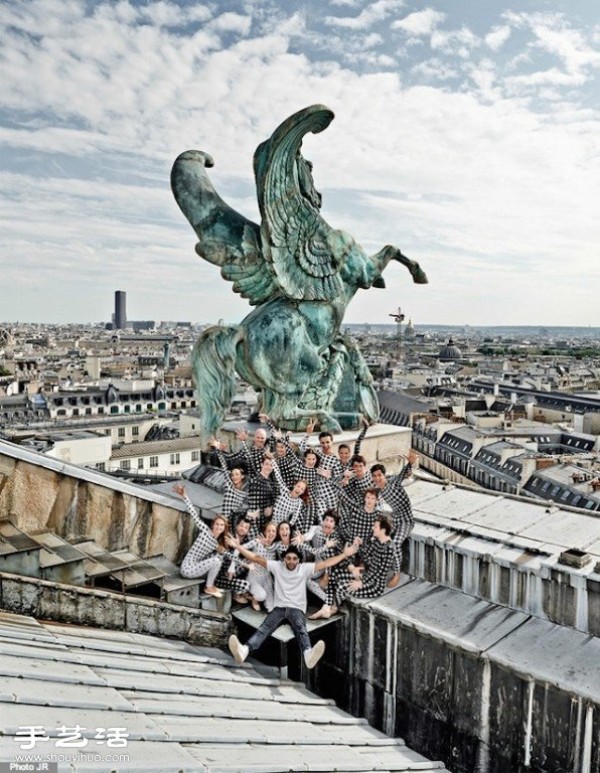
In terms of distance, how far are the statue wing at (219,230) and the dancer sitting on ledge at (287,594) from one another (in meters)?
3.77

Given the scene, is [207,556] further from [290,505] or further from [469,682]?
[469,682]

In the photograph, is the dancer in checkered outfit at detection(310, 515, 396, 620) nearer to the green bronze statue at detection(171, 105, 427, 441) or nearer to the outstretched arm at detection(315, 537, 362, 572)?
the outstretched arm at detection(315, 537, 362, 572)

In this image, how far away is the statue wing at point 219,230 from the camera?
30.1ft

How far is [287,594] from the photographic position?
6.60 m

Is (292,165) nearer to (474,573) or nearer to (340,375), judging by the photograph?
(340,375)

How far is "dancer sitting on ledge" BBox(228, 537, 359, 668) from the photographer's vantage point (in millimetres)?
6410

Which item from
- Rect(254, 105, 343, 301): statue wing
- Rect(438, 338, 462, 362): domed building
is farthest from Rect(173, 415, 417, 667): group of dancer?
Rect(438, 338, 462, 362): domed building

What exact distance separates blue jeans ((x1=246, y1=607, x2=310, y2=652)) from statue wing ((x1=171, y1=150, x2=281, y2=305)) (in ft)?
13.8

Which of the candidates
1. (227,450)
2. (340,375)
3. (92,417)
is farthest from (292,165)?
(92,417)

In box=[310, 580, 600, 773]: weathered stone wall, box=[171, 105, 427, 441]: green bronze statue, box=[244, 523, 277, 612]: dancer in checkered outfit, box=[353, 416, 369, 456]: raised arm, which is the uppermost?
box=[171, 105, 427, 441]: green bronze statue

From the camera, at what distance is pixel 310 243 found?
9.13 m

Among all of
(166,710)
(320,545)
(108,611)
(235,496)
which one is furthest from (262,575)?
(166,710)

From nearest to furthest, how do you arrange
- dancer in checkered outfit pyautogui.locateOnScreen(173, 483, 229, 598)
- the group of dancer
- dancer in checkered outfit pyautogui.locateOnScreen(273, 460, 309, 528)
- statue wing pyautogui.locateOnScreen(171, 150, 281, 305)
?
1. the group of dancer
2. dancer in checkered outfit pyautogui.locateOnScreen(173, 483, 229, 598)
3. dancer in checkered outfit pyautogui.locateOnScreen(273, 460, 309, 528)
4. statue wing pyautogui.locateOnScreen(171, 150, 281, 305)

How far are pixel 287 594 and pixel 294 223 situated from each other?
4.63 metres
